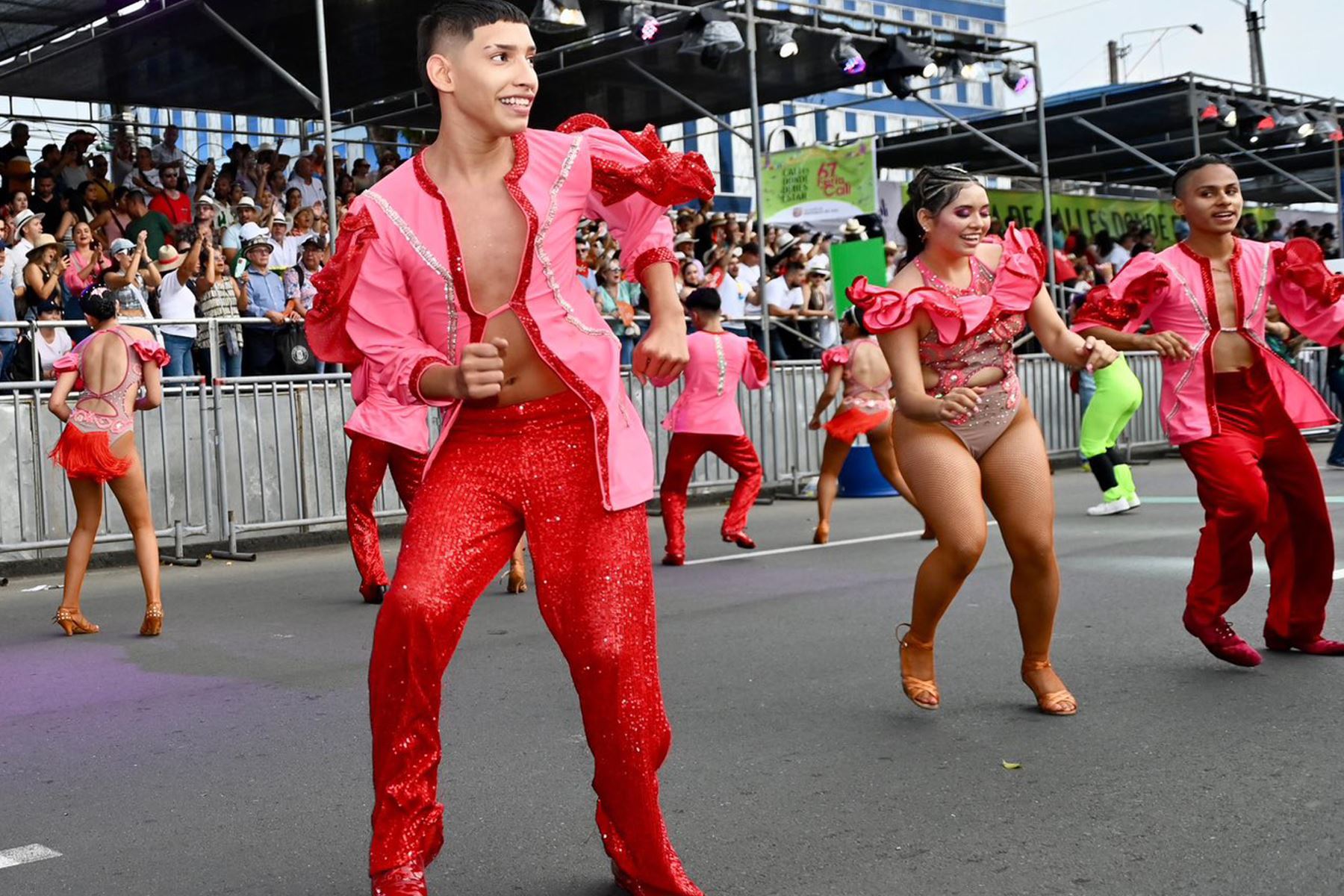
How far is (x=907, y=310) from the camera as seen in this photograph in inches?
217

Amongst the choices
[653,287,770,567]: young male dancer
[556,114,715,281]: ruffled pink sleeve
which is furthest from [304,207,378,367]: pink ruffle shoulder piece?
[653,287,770,567]: young male dancer

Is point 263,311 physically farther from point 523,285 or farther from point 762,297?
point 523,285

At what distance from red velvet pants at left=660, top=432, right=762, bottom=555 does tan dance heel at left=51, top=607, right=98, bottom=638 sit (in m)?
3.87

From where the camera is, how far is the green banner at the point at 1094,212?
24453 millimetres

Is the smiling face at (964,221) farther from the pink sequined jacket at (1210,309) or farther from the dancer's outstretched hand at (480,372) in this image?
the dancer's outstretched hand at (480,372)

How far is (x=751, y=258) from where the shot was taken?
62.3 ft

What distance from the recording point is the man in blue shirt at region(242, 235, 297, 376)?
13.8 m

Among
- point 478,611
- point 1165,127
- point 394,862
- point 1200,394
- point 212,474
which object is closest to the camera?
point 394,862

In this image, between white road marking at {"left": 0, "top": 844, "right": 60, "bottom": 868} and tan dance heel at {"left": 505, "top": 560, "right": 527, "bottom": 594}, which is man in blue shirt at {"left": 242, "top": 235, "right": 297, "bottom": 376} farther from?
Answer: white road marking at {"left": 0, "top": 844, "right": 60, "bottom": 868}

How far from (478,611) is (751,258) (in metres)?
10.7

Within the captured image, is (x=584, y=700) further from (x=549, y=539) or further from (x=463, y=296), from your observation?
(x=463, y=296)

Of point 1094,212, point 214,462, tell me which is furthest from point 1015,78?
point 214,462

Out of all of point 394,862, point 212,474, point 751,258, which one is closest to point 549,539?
point 394,862

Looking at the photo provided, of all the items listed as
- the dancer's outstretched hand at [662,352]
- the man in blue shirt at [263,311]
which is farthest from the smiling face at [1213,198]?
the man in blue shirt at [263,311]
